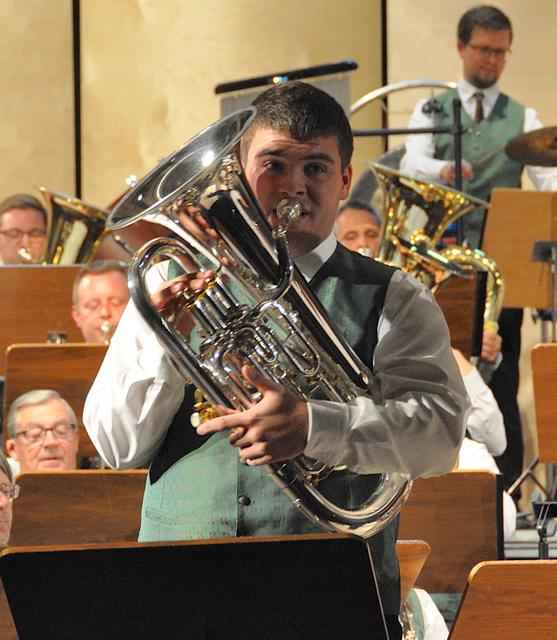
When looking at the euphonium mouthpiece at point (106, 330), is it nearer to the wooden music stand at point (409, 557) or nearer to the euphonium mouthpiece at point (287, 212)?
the wooden music stand at point (409, 557)

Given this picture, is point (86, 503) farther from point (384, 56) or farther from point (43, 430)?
point (384, 56)

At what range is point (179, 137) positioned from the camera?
7.54 metres

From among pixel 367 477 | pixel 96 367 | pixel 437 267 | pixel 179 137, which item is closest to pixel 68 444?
pixel 96 367

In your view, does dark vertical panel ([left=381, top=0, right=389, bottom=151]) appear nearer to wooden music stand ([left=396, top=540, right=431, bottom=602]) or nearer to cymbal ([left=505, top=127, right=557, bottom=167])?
cymbal ([left=505, top=127, right=557, bottom=167])

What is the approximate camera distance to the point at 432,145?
20.2 feet

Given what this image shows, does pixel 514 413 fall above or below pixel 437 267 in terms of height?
below

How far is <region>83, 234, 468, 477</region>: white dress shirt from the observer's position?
79.1 inches

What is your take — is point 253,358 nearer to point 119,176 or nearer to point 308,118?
point 308,118

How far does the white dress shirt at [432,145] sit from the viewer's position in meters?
6.09

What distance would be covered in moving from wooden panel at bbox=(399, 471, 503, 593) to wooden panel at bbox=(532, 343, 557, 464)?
71 centimetres

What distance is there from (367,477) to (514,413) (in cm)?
357

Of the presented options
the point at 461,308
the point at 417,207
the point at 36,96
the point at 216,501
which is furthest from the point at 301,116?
the point at 36,96

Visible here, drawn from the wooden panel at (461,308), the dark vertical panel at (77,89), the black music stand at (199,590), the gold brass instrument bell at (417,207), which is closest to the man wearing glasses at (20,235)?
the gold brass instrument bell at (417,207)

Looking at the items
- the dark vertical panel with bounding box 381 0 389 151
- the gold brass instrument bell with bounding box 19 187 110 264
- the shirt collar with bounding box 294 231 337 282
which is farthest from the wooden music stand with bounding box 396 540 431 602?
the dark vertical panel with bounding box 381 0 389 151
